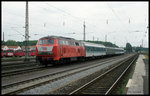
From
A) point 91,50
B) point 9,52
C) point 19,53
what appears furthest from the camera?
point 19,53

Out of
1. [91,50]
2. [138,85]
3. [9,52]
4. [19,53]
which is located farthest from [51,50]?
[19,53]

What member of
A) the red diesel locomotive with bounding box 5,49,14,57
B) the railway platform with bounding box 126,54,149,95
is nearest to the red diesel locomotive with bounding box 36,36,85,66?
the railway platform with bounding box 126,54,149,95

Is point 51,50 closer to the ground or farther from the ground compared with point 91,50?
farther from the ground

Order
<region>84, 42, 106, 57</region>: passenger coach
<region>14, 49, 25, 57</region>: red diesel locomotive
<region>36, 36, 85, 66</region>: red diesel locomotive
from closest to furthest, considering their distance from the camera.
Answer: <region>36, 36, 85, 66</region>: red diesel locomotive, <region>84, 42, 106, 57</region>: passenger coach, <region>14, 49, 25, 57</region>: red diesel locomotive

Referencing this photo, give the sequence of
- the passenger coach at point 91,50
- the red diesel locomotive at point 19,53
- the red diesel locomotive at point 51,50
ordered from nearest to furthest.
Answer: the red diesel locomotive at point 51,50 → the passenger coach at point 91,50 → the red diesel locomotive at point 19,53

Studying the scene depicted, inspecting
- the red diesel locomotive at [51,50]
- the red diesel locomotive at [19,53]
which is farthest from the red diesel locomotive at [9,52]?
the red diesel locomotive at [51,50]

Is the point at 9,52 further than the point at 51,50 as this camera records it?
Yes

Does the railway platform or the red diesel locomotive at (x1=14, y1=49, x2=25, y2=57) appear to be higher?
the red diesel locomotive at (x1=14, y1=49, x2=25, y2=57)

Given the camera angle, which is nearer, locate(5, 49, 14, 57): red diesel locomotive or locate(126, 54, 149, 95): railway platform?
locate(126, 54, 149, 95): railway platform

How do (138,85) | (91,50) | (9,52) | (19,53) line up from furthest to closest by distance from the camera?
(19,53) < (9,52) < (91,50) < (138,85)

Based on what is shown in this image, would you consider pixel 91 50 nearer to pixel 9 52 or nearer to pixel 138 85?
pixel 138 85

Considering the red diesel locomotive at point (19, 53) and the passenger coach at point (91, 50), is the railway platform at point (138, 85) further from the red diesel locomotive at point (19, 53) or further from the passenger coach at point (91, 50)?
the red diesel locomotive at point (19, 53)

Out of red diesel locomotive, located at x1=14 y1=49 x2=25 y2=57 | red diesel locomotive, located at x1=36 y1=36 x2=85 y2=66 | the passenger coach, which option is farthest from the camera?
red diesel locomotive, located at x1=14 y1=49 x2=25 y2=57

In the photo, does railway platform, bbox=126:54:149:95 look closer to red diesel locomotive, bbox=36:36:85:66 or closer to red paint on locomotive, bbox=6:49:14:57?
red diesel locomotive, bbox=36:36:85:66
